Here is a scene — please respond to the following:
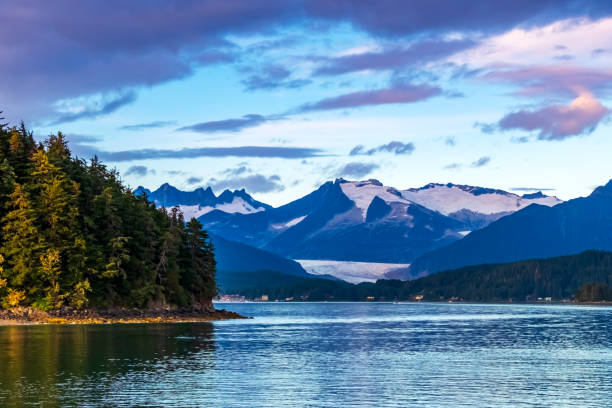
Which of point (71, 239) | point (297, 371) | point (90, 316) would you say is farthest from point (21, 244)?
point (297, 371)

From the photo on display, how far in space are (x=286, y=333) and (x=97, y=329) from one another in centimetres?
3047

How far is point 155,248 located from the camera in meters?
193

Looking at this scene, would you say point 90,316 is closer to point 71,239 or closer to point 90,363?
point 71,239

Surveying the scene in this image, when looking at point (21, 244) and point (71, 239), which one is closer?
point (21, 244)

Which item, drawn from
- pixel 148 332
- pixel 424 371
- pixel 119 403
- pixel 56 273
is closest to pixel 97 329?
pixel 148 332

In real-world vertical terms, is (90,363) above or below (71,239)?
below

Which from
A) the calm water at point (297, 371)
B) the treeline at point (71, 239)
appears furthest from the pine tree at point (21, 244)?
the calm water at point (297, 371)

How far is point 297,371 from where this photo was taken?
3127 inches

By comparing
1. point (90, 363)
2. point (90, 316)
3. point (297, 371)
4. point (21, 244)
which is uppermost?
point (21, 244)

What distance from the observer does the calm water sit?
2403 inches

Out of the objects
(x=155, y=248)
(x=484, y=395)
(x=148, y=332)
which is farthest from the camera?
(x=155, y=248)

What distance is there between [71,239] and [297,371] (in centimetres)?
10080

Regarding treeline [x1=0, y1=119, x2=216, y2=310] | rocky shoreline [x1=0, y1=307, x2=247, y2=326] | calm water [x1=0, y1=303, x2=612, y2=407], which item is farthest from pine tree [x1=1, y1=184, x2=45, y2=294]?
calm water [x1=0, y1=303, x2=612, y2=407]

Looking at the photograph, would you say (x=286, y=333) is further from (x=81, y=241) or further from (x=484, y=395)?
(x=484, y=395)
